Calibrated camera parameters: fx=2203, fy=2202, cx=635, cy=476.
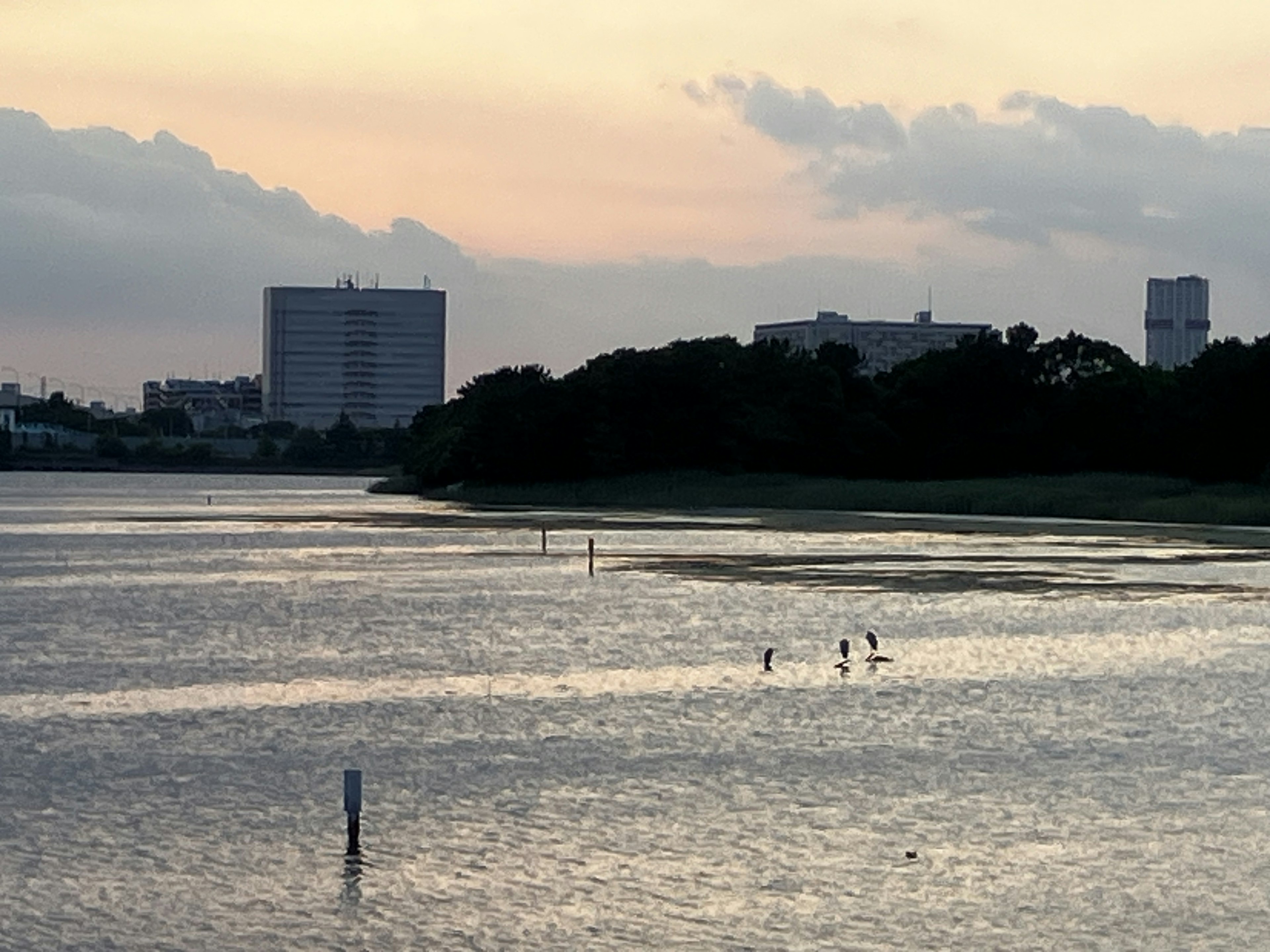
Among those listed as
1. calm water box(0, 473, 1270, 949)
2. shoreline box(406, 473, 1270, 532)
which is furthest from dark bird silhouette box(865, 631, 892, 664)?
shoreline box(406, 473, 1270, 532)

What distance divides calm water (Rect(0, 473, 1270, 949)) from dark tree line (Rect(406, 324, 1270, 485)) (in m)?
95.5

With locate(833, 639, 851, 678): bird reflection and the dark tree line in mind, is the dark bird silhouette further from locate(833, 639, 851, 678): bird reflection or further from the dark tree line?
the dark tree line

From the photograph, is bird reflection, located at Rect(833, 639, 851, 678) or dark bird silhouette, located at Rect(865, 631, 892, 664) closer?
bird reflection, located at Rect(833, 639, 851, 678)

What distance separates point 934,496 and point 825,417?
103ft

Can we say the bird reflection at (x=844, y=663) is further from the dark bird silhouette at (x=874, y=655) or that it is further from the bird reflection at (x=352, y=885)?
the bird reflection at (x=352, y=885)

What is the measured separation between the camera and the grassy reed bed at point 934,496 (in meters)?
118

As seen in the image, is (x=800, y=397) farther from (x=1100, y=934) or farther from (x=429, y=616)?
(x=1100, y=934)

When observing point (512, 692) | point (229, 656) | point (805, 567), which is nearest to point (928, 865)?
point (512, 692)

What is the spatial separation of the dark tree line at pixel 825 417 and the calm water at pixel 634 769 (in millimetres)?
95491

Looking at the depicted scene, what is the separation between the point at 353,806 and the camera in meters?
21.7

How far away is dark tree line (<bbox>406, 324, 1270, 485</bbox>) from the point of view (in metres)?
Result: 154

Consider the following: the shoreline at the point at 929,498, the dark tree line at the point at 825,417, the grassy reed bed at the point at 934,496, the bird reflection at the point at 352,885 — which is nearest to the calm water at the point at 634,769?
the bird reflection at the point at 352,885

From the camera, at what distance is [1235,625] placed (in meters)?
49.1

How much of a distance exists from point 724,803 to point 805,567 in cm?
4596
